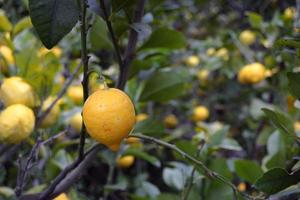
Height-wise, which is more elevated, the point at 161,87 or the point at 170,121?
the point at 161,87

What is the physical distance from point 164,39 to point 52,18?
20.3 inches

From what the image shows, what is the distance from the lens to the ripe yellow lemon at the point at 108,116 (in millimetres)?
675

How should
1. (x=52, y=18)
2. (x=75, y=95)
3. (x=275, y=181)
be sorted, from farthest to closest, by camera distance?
(x=75, y=95) → (x=275, y=181) → (x=52, y=18)

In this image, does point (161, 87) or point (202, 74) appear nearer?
point (161, 87)

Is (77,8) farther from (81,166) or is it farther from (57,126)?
(57,126)

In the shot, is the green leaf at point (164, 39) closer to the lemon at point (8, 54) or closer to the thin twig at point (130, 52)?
the thin twig at point (130, 52)

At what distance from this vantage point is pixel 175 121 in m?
2.37

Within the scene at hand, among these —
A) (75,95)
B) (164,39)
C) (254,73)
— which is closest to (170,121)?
(254,73)

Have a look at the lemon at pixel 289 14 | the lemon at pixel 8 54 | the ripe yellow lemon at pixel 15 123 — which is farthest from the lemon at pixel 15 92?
the lemon at pixel 289 14

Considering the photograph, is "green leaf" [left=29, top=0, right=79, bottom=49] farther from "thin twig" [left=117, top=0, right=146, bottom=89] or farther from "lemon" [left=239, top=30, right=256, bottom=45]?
"lemon" [left=239, top=30, right=256, bottom=45]

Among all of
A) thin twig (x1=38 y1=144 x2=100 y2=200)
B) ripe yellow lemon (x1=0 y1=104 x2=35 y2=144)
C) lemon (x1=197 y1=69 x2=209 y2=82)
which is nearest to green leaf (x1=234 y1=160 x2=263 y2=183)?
thin twig (x1=38 y1=144 x2=100 y2=200)

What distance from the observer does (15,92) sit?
1.05 metres

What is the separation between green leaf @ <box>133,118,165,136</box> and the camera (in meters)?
1.20

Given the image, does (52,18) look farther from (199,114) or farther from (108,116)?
(199,114)
